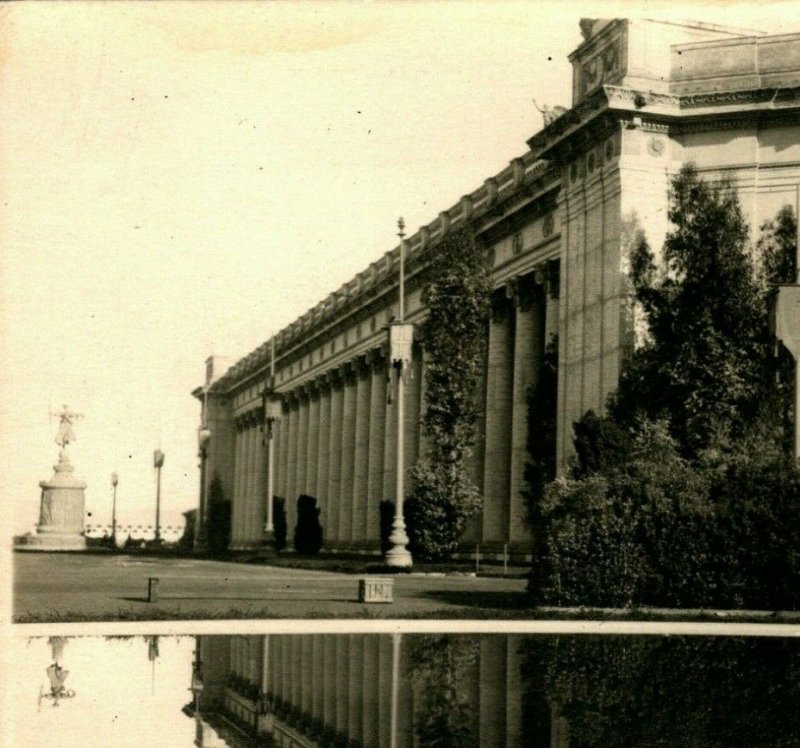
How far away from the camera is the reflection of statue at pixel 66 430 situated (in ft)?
296

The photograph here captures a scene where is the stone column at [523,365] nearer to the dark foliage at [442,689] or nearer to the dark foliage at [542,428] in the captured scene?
the dark foliage at [542,428]

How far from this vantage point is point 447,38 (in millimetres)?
30562

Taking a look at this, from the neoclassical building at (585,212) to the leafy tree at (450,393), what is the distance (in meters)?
2.38

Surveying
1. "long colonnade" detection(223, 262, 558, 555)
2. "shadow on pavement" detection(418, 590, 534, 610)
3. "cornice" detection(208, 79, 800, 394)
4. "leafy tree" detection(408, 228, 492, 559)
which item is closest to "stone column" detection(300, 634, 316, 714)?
"shadow on pavement" detection(418, 590, 534, 610)

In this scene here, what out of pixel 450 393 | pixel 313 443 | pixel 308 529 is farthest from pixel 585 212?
pixel 313 443

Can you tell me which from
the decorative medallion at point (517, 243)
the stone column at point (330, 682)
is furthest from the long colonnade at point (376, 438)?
the stone column at point (330, 682)

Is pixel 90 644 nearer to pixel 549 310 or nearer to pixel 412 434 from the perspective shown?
pixel 549 310

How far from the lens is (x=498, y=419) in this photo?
57188 mm

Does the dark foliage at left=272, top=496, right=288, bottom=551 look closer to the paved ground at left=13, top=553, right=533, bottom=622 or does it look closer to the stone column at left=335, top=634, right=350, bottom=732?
the paved ground at left=13, top=553, right=533, bottom=622

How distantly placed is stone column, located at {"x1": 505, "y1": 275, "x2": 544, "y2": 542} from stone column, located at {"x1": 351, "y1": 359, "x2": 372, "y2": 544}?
2644 centimetres

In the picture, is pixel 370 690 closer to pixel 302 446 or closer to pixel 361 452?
pixel 361 452

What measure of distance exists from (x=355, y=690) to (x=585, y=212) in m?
30.9

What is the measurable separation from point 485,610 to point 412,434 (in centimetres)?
4308

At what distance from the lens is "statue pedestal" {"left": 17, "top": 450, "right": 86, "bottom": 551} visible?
288 feet
